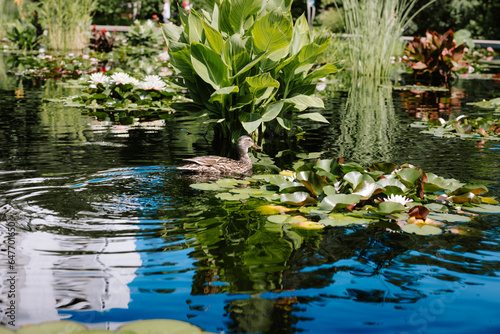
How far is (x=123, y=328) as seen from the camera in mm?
2303

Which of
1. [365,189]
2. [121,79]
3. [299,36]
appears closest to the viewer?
[365,189]

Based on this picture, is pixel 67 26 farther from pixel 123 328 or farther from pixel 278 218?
pixel 123 328

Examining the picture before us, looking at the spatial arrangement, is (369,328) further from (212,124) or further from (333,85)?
(333,85)

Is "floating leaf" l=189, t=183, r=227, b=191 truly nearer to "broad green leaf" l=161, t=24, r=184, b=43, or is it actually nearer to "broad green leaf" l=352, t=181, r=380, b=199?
"broad green leaf" l=352, t=181, r=380, b=199

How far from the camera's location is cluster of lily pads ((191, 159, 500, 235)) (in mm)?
3893

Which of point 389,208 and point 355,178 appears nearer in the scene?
point 389,208

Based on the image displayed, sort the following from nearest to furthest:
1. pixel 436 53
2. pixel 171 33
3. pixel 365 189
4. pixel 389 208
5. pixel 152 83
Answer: pixel 389 208, pixel 365 189, pixel 171 33, pixel 152 83, pixel 436 53

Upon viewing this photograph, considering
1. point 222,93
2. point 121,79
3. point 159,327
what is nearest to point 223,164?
point 222,93

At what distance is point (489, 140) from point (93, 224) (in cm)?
525

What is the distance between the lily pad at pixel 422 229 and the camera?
3.63 metres

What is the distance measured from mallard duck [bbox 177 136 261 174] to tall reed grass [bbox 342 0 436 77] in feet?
26.2

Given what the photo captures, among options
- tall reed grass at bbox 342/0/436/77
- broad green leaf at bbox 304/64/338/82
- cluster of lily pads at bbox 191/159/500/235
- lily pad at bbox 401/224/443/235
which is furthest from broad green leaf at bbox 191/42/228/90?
tall reed grass at bbox 342/0/436/77

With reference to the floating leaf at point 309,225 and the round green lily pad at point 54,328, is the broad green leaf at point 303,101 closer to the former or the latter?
the floating leaf at point 309,225

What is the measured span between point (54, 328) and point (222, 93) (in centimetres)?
349
